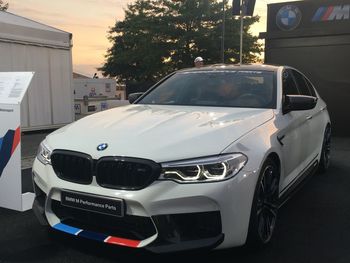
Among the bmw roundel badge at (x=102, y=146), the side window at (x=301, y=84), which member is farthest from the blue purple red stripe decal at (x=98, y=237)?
the side window at (x=301, y=84)

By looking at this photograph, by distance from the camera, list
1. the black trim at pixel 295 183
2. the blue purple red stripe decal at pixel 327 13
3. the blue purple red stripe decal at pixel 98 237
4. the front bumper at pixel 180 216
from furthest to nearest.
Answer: the blue purple red stripe decal at pixel 327 13 < the black trim at pixel 295 183 < the blue purple red stripe decal at pixel 98 237 < the front bumper at pixel 180 216

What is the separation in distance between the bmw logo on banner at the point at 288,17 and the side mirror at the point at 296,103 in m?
7.55

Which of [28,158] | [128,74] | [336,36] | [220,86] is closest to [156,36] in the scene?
[128,74]

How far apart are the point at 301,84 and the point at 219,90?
147cm

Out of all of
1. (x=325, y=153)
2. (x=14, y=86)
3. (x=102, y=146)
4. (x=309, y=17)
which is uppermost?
(x=309, y=17)

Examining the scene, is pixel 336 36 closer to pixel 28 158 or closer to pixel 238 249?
pixel 28 158

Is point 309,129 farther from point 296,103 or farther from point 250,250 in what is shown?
point 250,250

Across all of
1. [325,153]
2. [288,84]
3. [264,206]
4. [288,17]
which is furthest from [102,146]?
[288,17]

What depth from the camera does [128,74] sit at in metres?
44.4

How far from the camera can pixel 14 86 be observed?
15.3ft

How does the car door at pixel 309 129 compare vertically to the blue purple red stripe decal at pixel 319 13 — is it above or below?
below

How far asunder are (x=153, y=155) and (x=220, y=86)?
1864 mm

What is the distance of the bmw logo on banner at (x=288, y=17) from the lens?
37.1 ft

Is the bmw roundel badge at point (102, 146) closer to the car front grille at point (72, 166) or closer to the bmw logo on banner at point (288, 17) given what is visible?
the car front grille at point (72, 166)
